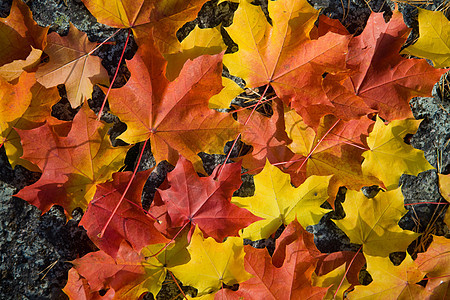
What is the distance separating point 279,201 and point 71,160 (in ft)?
2.25

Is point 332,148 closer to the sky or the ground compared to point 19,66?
closer to the ground

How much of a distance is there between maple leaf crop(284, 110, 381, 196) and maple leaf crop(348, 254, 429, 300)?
0.26 meters

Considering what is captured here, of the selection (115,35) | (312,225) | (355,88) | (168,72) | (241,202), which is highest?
(115,35)

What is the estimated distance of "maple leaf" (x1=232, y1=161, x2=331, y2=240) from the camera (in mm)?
1109

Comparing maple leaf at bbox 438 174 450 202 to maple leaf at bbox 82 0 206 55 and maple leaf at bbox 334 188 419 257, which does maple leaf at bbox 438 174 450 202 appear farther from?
maple leaf at bbox 82 0 206 55

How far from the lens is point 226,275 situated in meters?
1.08

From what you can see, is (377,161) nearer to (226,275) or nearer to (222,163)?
(222,163)

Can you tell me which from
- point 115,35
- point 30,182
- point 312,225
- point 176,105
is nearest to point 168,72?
point 176,105

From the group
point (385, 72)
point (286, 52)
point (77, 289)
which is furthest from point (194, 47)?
point (77, 289)

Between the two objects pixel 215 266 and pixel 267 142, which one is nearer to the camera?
pixel 215 266

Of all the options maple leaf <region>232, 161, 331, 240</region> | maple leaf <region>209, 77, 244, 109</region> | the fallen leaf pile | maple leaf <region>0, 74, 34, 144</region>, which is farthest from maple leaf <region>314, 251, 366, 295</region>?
maple leaf <region>0, 74, 34, 144</region>

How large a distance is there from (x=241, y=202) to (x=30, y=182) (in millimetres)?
735

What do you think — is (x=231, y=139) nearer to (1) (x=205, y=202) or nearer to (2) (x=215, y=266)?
(1) (x=205, y=202)

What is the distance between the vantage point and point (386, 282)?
1126mm
